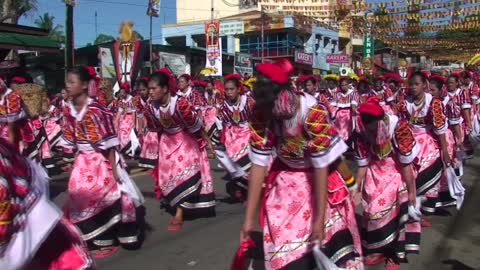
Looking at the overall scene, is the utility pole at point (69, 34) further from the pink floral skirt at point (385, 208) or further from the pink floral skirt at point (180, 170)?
the pink floral skirt at point (385, 208)

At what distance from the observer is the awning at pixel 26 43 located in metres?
14.9

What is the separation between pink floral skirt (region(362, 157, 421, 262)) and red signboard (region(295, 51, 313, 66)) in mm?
35947

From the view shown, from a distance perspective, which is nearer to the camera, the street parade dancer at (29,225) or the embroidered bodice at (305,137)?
the street parade dancer at (29,225)

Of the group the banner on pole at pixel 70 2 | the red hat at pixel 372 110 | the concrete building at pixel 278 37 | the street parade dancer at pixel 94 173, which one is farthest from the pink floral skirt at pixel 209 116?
the concrete building at pixel 278 37

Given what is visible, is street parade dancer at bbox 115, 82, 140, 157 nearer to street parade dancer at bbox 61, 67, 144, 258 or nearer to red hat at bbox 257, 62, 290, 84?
street parade dancer at bbox 61, 67, 144, 258

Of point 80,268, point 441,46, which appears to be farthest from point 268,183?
point 441,46

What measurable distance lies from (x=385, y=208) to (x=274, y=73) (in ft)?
7.23

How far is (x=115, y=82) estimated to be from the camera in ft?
75.9

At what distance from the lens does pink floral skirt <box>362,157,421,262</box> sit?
4648 mm

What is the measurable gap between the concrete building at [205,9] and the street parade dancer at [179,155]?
1901 inches

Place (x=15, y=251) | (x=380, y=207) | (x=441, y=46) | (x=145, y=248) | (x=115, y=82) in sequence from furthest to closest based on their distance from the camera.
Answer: (x=441, y=46) → (x=115, y=82) → (x=145, y=248) → (x=380, y=207) → (x=15, y=251)

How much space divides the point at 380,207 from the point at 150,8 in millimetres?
18193

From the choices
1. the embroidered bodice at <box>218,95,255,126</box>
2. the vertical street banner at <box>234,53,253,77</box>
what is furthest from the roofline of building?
the vertical street banner at <box>234,53,253,77</box>

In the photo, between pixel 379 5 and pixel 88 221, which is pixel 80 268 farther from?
pixel 379 5
